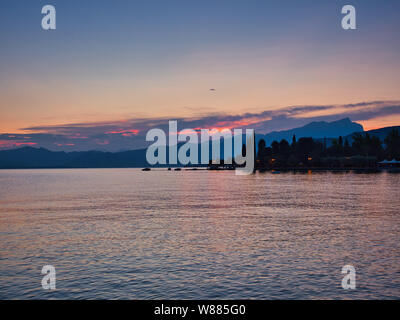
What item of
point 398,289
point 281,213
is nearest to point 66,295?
point 398,289

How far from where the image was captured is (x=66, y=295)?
16.3 meters

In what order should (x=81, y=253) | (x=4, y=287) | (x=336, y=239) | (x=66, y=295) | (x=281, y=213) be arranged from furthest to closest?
(x=281, y=213)
(x=336, y=239)
(x=81, y=253)
(x=4, y=287)
(x=66, y=295)

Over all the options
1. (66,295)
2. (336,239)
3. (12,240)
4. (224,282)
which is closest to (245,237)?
(336,239)

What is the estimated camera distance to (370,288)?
1667cm
